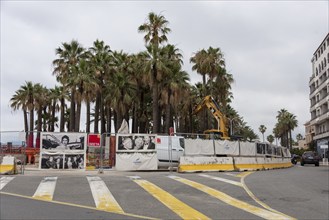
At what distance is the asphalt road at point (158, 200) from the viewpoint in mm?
8250

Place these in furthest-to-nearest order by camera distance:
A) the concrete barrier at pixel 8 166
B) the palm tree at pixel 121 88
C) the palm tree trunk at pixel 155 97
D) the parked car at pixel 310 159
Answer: the parked car at pixel 310 159
the palm tree at pixel 121 88
the palm tree trunk at pixel 155 97
the concrete barrier at pixel 8 166

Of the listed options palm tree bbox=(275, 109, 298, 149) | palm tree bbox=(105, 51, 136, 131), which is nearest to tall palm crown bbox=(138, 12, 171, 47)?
palm tree bbox=(105, 51, 136, 131)

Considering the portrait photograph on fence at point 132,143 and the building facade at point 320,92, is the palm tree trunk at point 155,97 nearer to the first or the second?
the portrait photograph on fence at point 132,143

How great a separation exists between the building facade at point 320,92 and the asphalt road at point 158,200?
2322 inches

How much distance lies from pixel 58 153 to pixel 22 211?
37.3ft

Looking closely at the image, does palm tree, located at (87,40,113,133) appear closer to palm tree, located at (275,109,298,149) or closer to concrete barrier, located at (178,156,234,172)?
concrete barrier, located at (178,156,234,172)

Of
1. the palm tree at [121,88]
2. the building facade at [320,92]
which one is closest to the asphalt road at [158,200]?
the palm tree at [121,88]

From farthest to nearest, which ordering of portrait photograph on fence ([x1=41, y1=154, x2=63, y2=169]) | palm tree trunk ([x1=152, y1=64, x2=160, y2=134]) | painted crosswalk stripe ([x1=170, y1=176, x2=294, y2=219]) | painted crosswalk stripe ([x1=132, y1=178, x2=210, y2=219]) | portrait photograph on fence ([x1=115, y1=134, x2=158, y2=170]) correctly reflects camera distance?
1. palm tree trunk ([x1=152, y1=64, x2=160, y2=134])
2. portrait photograph on fence ([x1=115, y1=134, x2=158, y2=170])
3. portrait photograph on fence ([x1=41, y1=154, x2=63, y2=169])
4. painted crosswalk stripe ([x1=170, y1=176, x2=294, y2=219])
5. painted crosswalk stripe ([x1=132, y1=178, x2=210, y2=219])

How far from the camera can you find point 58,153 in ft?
63.3

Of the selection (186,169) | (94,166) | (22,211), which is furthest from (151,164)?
(22,211)

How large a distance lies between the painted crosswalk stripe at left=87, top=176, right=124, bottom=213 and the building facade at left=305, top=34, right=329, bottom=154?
201 ft

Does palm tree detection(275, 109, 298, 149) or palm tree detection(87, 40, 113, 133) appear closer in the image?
palm tree detection(87, 40, 113, 133)

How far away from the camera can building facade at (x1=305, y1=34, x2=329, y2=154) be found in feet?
222

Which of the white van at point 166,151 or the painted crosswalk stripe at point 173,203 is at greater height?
the white van at point 166,151
